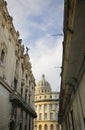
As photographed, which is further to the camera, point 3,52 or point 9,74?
point 9,74

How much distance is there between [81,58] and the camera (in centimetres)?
733

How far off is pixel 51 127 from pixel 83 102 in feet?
236

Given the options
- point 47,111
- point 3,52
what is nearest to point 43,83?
point 47,111

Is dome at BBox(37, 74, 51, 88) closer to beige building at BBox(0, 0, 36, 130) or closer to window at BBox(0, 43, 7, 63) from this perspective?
beige building at BBox(0, 0, 36, 130)

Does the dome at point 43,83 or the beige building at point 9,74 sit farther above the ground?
the dome at point 43,83

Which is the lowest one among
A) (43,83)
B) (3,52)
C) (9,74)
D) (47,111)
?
(9,74)

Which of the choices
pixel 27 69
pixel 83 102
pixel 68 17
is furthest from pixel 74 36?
pixel 27 69

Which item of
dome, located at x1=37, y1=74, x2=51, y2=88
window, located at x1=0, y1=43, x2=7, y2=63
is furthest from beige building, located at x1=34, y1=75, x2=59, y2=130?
window, located at x1=0, y1=43, x2=7, y2=63

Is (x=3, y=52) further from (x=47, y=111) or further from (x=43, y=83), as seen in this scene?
(x=43, y=83)

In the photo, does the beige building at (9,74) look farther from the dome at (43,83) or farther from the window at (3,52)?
the dome at (43,83)

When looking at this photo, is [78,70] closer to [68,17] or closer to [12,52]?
[68,17]

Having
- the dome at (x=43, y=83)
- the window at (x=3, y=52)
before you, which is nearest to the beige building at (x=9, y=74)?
the window at (x=3, y=52)

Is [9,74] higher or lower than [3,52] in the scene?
lower

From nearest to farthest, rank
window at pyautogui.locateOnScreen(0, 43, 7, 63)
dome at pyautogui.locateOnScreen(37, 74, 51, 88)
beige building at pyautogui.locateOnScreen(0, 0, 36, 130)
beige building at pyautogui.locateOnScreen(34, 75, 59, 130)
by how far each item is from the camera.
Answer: beige building at pyautogui.locateOnScreen(0, 0, 36, 130)
window at pyautogui.locateOnScreen(0, 43, 7, 63)
beige building at pyautogui.locateOnScreen(34, 75, 59, 130)
dome at pyautogui.locateOnScreen(37, 74, 51, 88)
